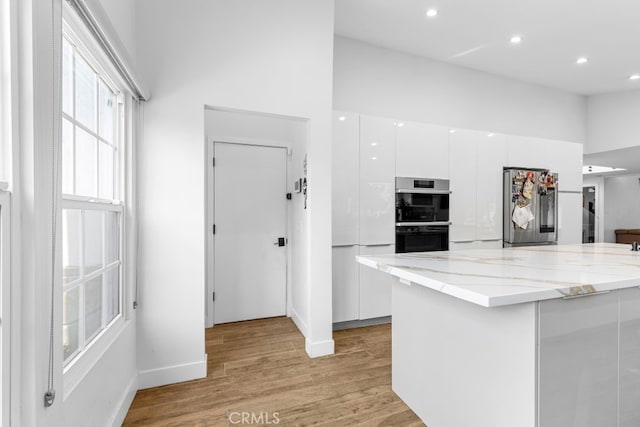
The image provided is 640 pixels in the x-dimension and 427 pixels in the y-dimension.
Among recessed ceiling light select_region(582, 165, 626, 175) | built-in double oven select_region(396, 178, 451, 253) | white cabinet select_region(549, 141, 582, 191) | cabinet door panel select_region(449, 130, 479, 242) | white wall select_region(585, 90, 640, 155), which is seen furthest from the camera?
recessed ceiling light select_region(582, 165, 626, 175)

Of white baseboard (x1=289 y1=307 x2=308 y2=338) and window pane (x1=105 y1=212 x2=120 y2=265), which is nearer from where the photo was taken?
window pane (x1=105 y1=212 x2=120 y2=265)

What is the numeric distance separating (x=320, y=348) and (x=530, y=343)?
1.72 m

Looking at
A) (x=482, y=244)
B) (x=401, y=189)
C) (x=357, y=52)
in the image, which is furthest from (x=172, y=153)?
(x=482, y=244)

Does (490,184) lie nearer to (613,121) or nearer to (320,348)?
(320,348)

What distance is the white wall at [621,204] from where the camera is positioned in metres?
7.28

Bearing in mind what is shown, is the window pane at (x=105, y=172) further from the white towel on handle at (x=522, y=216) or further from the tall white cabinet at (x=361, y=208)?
the white towel on handle at (x=522, y=216)

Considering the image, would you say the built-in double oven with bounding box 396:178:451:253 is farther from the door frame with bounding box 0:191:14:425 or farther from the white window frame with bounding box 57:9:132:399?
the door frame with bounding box 0:191:14:425

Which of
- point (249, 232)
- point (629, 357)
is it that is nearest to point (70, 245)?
point (249, 232)

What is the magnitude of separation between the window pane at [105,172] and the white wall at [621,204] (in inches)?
383

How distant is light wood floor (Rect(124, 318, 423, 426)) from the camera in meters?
1.75

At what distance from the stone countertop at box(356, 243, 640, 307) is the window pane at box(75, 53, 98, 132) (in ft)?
5.17

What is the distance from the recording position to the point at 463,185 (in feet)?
11.5

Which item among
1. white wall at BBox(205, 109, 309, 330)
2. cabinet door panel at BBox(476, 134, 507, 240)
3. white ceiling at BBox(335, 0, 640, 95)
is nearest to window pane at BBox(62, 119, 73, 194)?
white wall at BBox(205, 109, 309, 330)

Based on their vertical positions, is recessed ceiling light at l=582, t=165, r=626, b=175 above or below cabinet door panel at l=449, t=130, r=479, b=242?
above
